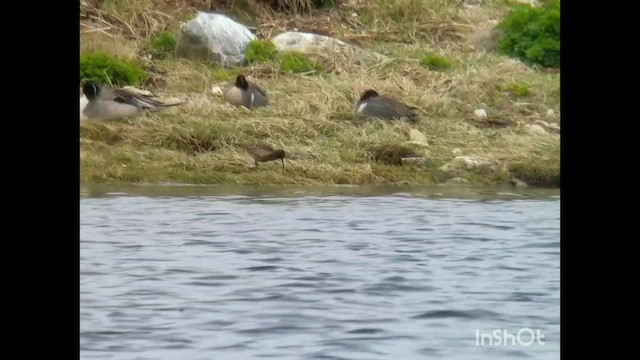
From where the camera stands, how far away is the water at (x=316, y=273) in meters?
4.11

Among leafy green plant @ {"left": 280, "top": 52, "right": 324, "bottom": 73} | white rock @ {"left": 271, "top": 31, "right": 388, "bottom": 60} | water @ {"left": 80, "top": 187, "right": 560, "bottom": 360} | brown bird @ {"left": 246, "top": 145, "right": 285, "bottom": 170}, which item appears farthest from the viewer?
white rock @ {"left": 271, "top": 31, "right": 388, "bottom": 60}

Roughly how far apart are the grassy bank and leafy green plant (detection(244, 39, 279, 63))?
5.8 inches

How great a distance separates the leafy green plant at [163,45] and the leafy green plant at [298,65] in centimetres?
83

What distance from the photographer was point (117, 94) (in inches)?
300

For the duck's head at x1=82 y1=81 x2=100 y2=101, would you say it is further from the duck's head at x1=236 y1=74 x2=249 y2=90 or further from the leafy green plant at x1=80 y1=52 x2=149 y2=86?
the duck's head at x1=236 y1=74 x2=249 y2=90

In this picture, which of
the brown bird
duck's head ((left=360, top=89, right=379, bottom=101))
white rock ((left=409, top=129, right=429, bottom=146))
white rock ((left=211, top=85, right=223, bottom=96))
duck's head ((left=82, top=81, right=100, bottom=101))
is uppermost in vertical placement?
duck's head ((left=82, top=81, right=100, bottom=101))

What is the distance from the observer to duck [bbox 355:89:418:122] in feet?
25.4

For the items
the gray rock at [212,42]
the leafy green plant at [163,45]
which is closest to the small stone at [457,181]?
the gray rock at [212,42]

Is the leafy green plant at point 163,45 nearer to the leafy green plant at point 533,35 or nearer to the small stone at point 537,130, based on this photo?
the leafy green plant at point 533,35

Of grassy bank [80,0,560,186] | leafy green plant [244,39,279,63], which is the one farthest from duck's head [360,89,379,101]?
leafy green plant [244,39,279,63]
